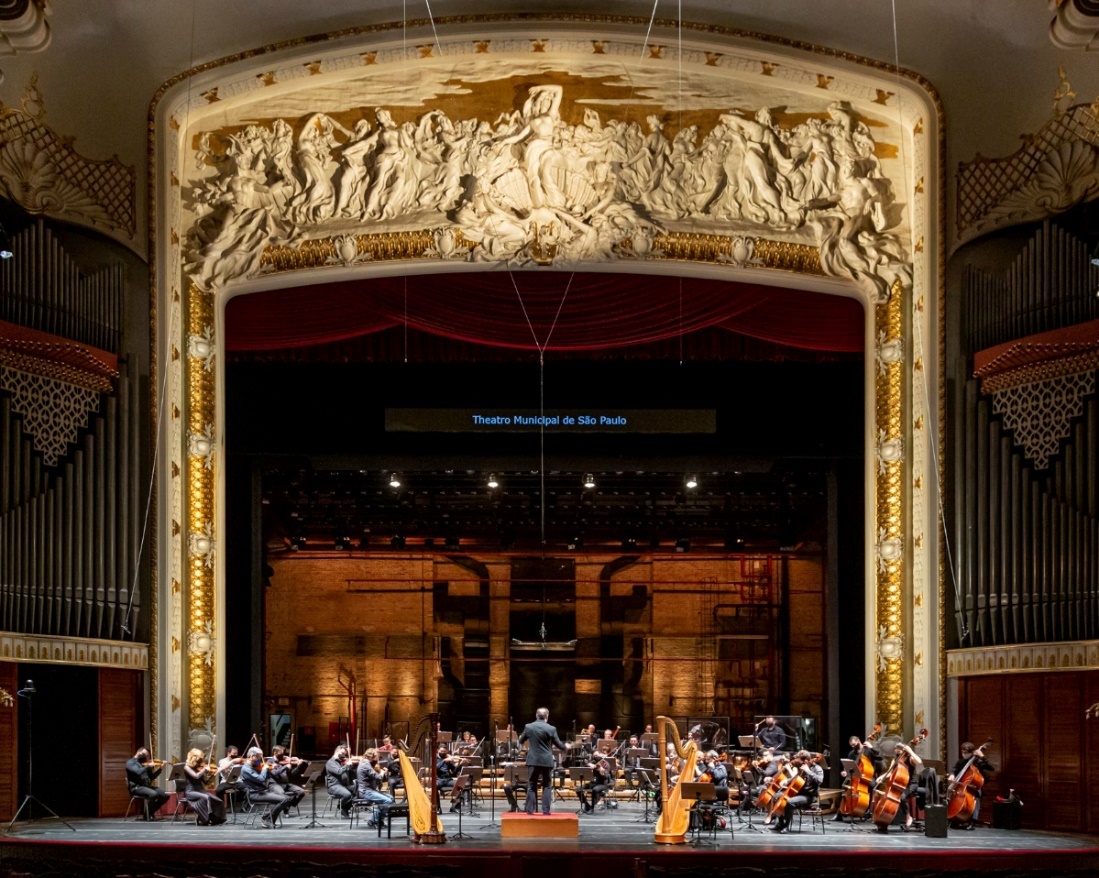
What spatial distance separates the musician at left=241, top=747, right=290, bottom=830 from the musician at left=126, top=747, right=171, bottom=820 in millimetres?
1205

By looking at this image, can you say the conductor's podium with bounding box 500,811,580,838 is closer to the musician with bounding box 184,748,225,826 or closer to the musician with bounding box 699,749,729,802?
the musician with bounding box 699,749,729,802

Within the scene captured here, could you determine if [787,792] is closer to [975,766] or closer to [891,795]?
[891,795]

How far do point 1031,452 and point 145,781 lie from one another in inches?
414

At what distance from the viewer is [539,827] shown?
1385cm

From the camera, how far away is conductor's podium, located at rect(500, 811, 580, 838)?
1381 cm

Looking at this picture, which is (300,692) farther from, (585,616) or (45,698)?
(45,698)

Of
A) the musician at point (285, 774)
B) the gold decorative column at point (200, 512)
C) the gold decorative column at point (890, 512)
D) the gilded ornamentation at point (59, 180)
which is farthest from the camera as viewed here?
the gold decorative column at point (890, 512)

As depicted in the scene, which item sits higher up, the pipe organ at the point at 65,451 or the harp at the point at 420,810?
the pipe organ at the point at 65,451

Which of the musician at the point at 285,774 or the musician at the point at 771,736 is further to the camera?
the musician at the point at 771,736

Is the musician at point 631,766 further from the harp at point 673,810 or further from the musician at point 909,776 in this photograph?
the musician at point 909,776

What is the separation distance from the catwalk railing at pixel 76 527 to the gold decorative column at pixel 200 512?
802 millimetres

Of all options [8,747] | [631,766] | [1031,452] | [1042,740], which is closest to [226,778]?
[8,747]

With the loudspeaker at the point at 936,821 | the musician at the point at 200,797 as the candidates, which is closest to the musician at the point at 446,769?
the musician at the point at 200,797

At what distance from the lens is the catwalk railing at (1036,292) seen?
16.5 m
